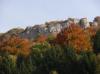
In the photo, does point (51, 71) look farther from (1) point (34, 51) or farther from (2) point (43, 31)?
(2) point (43, 31)

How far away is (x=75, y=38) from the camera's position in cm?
8738

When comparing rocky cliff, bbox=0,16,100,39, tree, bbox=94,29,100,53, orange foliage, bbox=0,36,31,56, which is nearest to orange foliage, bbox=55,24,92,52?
tree, bbox=94,29,100,53

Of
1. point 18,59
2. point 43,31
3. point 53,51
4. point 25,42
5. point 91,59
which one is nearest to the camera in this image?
point 91,59

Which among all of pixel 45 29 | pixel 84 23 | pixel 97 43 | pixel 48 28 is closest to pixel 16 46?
pixel 97 43

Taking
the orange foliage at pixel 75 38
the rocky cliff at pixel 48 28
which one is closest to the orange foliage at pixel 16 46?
the orange foliage at pixel 75 38

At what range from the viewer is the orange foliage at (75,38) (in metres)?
81.4

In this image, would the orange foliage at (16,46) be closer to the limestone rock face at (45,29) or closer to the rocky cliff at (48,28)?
the rocky cliff at (48,28)

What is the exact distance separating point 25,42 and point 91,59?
4137 cm

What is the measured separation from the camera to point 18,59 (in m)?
77.3

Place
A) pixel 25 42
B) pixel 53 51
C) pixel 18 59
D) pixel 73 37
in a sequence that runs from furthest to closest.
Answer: pixel 25 42 < pixel 73 37 < pixel 18 59 < pixel 53 51

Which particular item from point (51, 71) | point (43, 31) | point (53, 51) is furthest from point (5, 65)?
point (43, 31)

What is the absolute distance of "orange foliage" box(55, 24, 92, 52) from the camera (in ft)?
267

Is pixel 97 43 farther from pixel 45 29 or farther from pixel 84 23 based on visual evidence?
pixel 45 29

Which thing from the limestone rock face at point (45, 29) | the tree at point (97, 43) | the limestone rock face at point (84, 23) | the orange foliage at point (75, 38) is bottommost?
the limestone rock face at point (45, 29)
